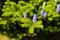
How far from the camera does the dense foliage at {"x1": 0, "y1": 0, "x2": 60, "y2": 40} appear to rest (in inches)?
113

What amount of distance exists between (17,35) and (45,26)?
554 mm

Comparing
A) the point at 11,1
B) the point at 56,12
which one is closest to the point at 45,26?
the point at 56,12

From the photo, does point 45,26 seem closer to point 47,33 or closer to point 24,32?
point 47,33

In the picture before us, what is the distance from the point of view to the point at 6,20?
317 cm

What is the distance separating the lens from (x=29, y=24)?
9.37 feet

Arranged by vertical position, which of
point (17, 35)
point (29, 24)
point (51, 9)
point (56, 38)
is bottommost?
point (56, 38)

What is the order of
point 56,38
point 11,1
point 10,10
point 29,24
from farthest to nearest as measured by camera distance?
1. point 56,38
2. point 11,1
3. point 10,10
4. point 29,24

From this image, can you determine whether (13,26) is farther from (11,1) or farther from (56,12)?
(56,12)

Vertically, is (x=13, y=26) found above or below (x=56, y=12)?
below

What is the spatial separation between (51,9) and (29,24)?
450 mm

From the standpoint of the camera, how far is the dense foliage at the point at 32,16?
9.38 feet

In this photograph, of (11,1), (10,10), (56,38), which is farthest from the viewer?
(56,38)

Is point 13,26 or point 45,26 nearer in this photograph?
point 45,26

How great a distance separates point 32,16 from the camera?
3.00 meters
